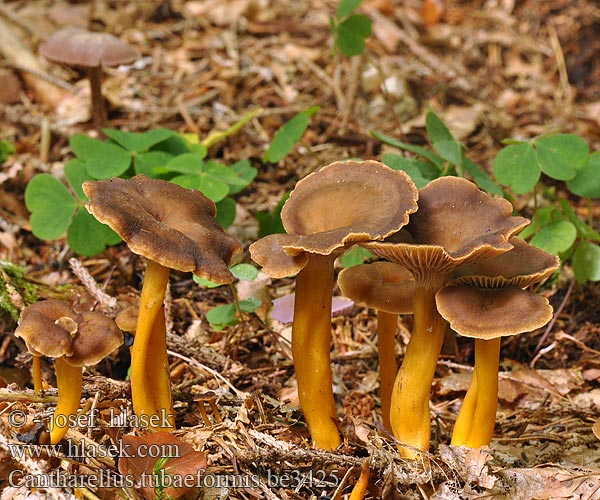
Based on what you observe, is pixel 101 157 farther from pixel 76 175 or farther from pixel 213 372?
pixel 213 372

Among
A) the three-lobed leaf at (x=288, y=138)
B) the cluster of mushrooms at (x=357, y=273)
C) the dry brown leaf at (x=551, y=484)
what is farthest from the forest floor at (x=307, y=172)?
the three-lobed leaf at (x=288, y=138)

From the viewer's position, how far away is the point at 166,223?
264 centimetres

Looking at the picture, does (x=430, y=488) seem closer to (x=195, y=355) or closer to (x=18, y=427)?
(x=195, y=355)

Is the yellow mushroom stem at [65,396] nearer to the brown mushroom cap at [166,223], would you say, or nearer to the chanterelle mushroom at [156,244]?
the chanterelle mushroom at [156,244]

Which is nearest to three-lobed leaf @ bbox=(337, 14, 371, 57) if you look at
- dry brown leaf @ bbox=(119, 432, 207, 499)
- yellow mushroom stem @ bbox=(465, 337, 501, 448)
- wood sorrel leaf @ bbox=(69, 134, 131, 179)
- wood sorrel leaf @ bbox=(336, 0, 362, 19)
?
wood sorrel leaf @ bbox=(336, 0, 362, 19)

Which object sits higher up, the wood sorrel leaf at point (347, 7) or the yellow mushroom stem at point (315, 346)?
the wood sorrel leaf at point (347, 7)

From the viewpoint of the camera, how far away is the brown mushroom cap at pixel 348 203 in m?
2.45

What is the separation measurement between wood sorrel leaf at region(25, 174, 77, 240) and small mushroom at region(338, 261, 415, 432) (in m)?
1.88

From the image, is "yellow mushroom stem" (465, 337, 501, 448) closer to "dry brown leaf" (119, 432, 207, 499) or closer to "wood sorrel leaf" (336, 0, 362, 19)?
"dry brown leaf" (119, 432, 207, 499)

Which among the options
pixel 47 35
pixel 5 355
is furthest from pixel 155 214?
pixel 47 35

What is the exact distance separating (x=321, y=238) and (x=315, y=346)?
0.60 metres

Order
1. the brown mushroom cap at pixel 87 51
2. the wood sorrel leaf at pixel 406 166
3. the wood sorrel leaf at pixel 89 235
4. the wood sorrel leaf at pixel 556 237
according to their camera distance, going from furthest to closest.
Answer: the brown mushroom cap at pixel 87 51 → the wood sorrel leaf at pixel 89 235 → the wood sorrel leaf at pixel 406 166 → the wood sorrel leaf at pixel 556 237

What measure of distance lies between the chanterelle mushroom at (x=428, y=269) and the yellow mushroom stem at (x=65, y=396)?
128cm

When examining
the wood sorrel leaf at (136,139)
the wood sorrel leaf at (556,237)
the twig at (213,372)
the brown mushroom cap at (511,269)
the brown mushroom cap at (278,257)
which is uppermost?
the brown mushroom cap at (278,257)
